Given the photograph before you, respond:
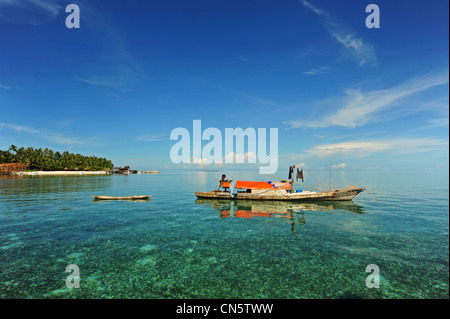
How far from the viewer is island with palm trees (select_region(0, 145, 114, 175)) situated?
384ft

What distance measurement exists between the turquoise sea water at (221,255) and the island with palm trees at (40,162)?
437 feet

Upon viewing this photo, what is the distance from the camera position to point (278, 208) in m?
29.0

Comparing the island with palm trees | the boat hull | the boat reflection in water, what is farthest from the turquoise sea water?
the island with palm trees

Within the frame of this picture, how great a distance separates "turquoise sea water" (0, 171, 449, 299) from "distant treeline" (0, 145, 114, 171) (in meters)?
134

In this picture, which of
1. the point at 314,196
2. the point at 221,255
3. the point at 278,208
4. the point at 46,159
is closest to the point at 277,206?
the point at 278,208

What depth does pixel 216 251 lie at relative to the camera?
13.9 m

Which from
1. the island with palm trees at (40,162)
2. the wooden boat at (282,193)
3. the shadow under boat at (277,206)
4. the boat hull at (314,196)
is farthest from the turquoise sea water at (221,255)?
the island with palm trees at (40,162)

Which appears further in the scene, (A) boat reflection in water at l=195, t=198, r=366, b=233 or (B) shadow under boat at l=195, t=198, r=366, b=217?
(B) shadow under boat at l=195, t=198, r=366, b=217

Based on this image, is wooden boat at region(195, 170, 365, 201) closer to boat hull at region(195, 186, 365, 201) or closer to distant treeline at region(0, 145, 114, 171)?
boat hull at region(195, 186, 365, 201)

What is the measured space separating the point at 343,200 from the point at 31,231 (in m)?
42.4

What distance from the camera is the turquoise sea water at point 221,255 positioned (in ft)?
31.3

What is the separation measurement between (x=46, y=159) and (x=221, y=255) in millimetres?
161170

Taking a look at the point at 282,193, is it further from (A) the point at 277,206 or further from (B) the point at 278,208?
(B) the point at 278,208
